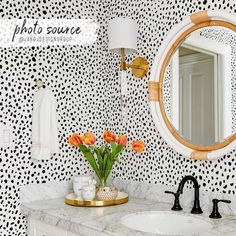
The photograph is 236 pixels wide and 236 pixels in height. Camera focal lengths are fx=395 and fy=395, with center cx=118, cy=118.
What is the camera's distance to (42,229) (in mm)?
2303

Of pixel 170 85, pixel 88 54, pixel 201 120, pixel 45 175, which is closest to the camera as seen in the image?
pixel 201 120

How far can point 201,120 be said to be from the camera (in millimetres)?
2260

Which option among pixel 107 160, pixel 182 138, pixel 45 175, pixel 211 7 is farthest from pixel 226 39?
pixel 45 175

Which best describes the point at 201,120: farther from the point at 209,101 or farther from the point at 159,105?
the point at 159,105

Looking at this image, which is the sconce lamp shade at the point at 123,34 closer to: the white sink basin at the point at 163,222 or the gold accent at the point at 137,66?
the gold accent at the point at 137,66

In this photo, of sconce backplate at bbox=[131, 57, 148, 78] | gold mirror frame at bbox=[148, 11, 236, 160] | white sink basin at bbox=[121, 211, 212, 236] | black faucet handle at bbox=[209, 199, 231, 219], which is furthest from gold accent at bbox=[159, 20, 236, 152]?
white sink basin at bbox=[121, 211, 212, 236]

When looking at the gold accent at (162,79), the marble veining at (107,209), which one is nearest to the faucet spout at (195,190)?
the marble veining at (107,209)

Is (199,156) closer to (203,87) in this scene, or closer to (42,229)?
(203,87)

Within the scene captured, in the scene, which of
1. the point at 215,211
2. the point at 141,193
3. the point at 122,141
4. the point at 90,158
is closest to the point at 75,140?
the point at 90,158

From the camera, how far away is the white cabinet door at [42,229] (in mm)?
2170

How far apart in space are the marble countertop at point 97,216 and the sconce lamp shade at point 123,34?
100 cm

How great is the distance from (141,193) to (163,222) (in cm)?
39

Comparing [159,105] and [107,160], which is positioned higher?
[159,105]

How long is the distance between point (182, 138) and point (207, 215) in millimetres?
469
